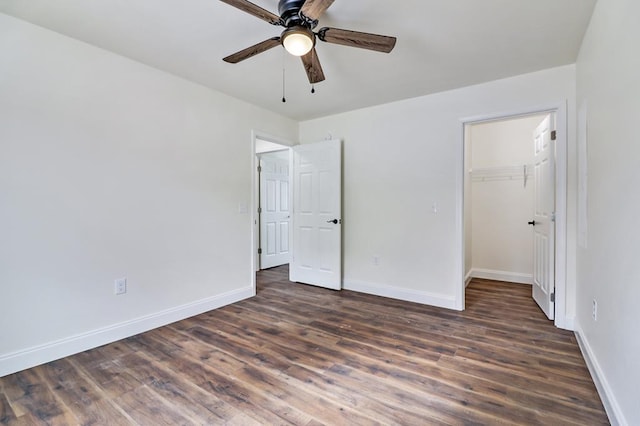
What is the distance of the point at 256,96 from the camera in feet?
11.2

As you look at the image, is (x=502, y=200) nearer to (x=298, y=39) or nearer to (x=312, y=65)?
(x=312, y=65)

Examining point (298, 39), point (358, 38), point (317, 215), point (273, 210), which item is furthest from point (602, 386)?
point (273, 210)

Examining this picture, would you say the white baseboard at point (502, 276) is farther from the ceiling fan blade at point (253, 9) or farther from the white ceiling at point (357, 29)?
the ceiling fan blade at point (253, 9)

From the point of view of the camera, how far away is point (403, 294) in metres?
3.55

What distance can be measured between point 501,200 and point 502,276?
1133 mm

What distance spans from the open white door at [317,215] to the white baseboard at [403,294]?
0.25m

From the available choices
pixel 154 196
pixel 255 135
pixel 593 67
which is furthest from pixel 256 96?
pixel 593 67

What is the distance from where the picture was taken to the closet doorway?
4.23 meters

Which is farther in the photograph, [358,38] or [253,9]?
[358,38]

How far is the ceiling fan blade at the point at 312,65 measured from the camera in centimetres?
197

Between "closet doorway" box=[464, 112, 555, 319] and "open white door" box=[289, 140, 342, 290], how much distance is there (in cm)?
175

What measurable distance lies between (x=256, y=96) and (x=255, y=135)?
506 millimetres

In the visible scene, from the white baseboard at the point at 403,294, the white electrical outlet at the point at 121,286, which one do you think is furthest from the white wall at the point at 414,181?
the white electrical outlet at the point at 121,286

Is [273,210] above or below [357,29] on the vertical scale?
below
